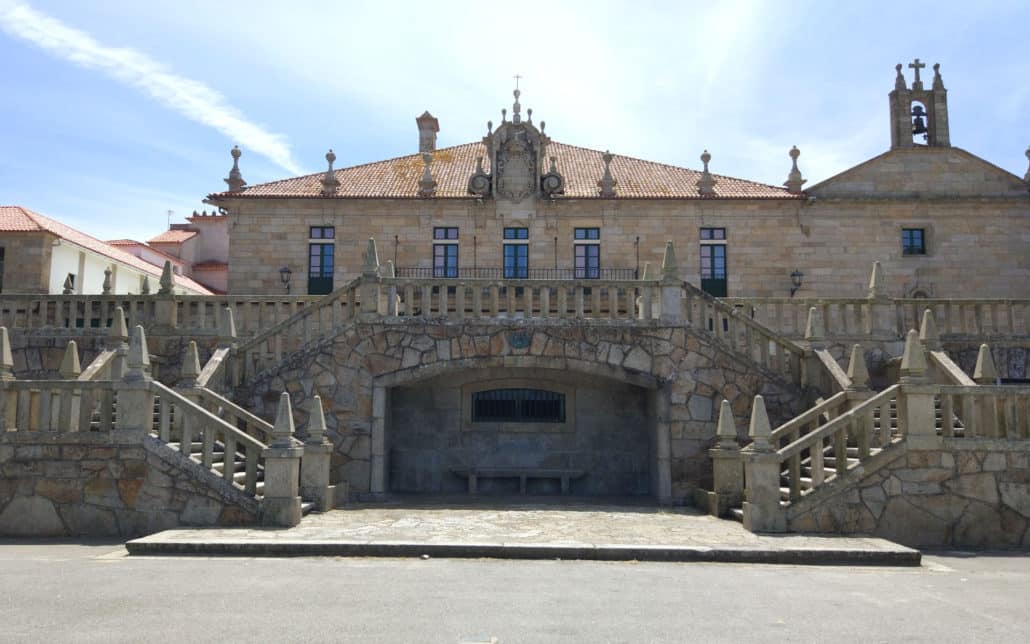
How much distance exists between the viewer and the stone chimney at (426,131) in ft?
109

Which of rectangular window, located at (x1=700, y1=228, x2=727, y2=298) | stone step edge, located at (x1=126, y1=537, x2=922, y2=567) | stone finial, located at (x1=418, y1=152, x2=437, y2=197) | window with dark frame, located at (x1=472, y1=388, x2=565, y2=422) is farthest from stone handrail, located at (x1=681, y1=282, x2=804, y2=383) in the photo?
stone finial, located at (x1=418, y1=152, x2=437, y2=197)

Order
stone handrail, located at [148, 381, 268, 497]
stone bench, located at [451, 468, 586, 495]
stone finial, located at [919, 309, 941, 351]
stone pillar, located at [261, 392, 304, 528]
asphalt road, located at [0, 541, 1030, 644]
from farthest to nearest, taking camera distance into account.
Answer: stone bench, located at [451, 468, 586, 495]
stone finial, located at [919, 309, 941, 351]
stone handrail, located at [148, 381, 268, 497]
stone pillar, located at [261, 392, 304, 528]
asphalt road, located at [0, 541, 1030, 644]

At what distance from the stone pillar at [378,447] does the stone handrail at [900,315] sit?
7.45 m

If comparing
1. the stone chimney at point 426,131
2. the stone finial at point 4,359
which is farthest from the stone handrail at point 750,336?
the stone chimney at point 426,131

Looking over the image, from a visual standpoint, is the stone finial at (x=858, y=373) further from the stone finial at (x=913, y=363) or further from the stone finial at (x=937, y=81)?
the stone finial at (x=937, y=81)

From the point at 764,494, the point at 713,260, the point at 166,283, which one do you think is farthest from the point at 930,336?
the point at 166,283

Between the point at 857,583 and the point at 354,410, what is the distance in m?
9.32

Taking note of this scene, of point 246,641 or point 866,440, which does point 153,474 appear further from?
point 866,440

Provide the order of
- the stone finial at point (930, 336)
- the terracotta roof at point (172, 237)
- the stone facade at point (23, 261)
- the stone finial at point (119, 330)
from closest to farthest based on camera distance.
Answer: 1. the stone finial at point (930, 336)
2. the stone finial at point (119, 330)
3. the stone facade at point (23, 261)
4. the terracotta roof at point (172, 237)

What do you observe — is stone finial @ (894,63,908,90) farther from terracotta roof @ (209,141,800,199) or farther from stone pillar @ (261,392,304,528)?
stone pillar @ (261,392,304,528)

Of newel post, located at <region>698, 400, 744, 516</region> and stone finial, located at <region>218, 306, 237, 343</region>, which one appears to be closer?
newel post, located at <region>698, 400, 744, 516</region>

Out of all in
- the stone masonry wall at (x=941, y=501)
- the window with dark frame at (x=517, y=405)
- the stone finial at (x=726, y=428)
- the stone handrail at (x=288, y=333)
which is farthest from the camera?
the window with dark frame at (x=517, y=405)

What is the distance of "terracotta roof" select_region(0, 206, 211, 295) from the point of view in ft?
99.3

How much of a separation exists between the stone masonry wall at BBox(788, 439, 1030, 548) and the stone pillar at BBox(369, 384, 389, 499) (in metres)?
7.26
